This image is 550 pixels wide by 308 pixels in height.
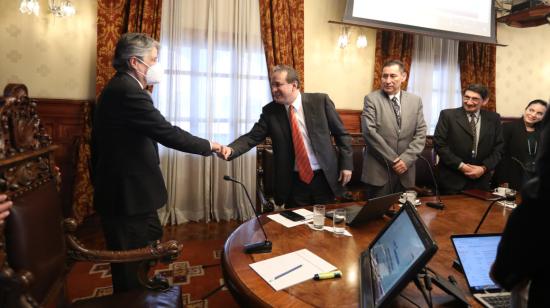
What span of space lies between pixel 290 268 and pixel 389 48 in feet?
12.0

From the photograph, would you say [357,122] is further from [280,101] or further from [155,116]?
[155,116]

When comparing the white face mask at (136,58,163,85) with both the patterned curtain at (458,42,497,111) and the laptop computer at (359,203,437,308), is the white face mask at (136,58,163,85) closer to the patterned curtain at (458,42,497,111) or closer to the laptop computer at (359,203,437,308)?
the laptop computer at (359,203,437,308)

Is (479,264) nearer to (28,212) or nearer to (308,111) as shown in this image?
(28,212)

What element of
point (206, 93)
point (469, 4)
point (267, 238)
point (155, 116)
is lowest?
point (267, 238)

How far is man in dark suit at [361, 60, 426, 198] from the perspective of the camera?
2.45 m

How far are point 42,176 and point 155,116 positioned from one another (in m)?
0.54

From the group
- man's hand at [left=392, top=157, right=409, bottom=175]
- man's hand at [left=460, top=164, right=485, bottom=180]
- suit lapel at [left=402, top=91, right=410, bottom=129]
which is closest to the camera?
man's hand at [left=392, top=157, right=409, bottom=175]

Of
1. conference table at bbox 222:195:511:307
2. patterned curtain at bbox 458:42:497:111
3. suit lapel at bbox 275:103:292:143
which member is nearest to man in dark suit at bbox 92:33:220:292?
conference table at bbox 222:195:511:307

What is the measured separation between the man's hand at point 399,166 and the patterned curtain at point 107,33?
8.02 feet

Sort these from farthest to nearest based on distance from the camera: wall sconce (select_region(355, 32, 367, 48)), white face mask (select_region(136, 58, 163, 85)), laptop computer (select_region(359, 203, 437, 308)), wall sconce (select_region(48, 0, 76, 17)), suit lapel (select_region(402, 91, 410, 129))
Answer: wall sconce (select_region(355, 32, 367, 48)), wall sconce (select_region(48, 0, 76, 17)), suit lapel (select_region(402, 91, 410, 129)), white face mask (select_region(136, 58, 163, 85)), laptop computer (select_region(359, 203, 437, 308))

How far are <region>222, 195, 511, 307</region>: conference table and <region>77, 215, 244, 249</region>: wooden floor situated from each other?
1.71 m

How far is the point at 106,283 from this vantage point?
2.21 metres

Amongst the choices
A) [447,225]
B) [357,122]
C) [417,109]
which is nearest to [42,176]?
[447,225]

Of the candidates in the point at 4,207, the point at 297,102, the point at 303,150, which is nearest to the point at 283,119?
the point at 297,102
